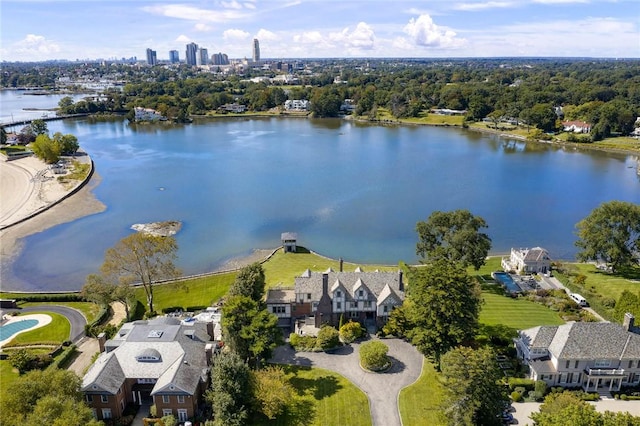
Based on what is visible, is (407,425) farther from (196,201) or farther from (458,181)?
(458,181)

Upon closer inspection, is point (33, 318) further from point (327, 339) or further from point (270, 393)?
point (327, 339)

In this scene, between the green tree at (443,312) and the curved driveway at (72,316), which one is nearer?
the green tree at (443,312)

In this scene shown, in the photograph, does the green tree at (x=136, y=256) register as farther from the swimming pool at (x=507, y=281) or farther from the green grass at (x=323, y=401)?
the swimming pool at (x=507, y=281)

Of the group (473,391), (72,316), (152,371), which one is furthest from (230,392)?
(72,316)

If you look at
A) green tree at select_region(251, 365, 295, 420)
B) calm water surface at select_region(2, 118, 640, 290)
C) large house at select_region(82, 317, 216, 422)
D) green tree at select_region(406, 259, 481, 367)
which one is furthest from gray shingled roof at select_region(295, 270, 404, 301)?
calm water surface at select_region(2, 118, 640, 290)

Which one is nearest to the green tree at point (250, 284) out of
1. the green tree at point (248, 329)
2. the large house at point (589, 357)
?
the green tree at point (248, 329)

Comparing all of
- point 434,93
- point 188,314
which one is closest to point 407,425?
point 188,314

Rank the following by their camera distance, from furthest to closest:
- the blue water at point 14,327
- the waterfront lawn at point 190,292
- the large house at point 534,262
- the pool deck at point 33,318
Result: 1. the large house at point 534,262
2. the waterfront lawn at point 190,292
3. the pool deck at point 33,318
4. the blue water at point 14,327
